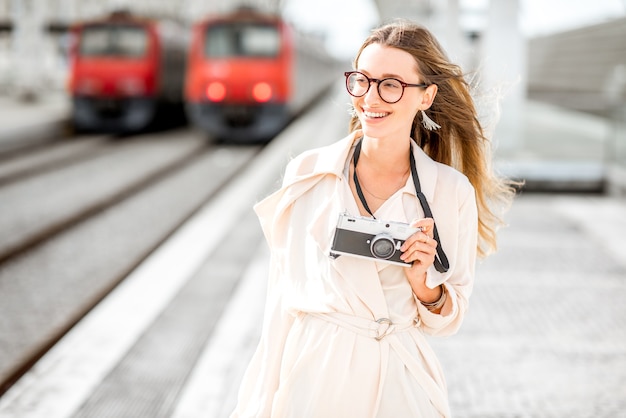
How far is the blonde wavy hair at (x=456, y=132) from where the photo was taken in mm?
2064

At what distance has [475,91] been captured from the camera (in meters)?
2.44

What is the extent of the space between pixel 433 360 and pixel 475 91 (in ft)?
2.55

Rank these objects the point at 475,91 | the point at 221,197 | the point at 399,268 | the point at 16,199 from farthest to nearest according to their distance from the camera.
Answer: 1. the point at 221,197
2. the point at 16,199
3. the point at 475,91
4. the point at 399,268

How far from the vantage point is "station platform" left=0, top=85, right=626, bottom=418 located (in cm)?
430

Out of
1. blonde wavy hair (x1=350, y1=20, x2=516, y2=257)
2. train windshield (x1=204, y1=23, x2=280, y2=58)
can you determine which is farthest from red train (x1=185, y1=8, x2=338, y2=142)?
blonde wavy hair (x1=350, y1=20, x2=516, y2=257)

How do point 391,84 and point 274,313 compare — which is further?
point 274,313

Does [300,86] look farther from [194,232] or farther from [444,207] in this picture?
[444,207]

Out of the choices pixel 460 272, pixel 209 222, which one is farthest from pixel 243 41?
pixel 460 272

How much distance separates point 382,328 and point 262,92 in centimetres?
1575

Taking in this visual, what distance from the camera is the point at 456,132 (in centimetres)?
229

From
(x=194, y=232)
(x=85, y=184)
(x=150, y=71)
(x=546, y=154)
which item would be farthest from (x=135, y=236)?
(x=150, y=71)

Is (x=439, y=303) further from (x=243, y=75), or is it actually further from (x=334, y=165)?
(x=243, y=75)

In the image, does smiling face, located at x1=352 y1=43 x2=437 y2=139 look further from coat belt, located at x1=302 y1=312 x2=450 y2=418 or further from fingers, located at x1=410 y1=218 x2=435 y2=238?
Result: coat belt, located at x1=302 y1=312 x2=450 y2=418

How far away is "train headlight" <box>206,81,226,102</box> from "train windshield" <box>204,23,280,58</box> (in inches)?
22.4
